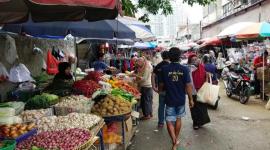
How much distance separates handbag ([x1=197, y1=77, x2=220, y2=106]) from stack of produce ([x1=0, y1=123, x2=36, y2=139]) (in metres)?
4.08

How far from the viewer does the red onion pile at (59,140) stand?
2.98m

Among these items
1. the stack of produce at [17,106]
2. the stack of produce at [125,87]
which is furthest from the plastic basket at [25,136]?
the stack of produce at [125,87]

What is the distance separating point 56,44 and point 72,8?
7.68 meters

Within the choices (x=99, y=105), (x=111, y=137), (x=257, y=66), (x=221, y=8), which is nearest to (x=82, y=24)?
(x=99, y=105)

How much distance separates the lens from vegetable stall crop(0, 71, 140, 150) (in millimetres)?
3129

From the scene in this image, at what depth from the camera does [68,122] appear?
387 centimetres

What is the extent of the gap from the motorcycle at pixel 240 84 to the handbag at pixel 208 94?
3.74 m

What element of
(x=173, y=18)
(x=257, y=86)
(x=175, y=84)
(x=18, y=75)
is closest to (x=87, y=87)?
(x=175, y=84)

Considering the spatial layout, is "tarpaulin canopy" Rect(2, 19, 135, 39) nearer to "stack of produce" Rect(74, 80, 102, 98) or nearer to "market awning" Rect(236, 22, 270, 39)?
"stack of produce" Rect(74, 80, 102, 98)

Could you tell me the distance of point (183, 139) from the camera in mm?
5801

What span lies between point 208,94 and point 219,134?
102cm

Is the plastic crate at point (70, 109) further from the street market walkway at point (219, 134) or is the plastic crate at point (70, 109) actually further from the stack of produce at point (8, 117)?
the street market walkway at point (219, 134)

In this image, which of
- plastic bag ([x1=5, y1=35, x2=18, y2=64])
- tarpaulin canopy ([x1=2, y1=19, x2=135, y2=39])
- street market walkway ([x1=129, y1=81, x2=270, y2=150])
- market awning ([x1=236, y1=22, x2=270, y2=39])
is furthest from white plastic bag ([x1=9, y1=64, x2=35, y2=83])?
market awning ([x1=236, y1=22, x2=270, y2=39])

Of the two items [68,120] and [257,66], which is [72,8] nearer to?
[68,120]
